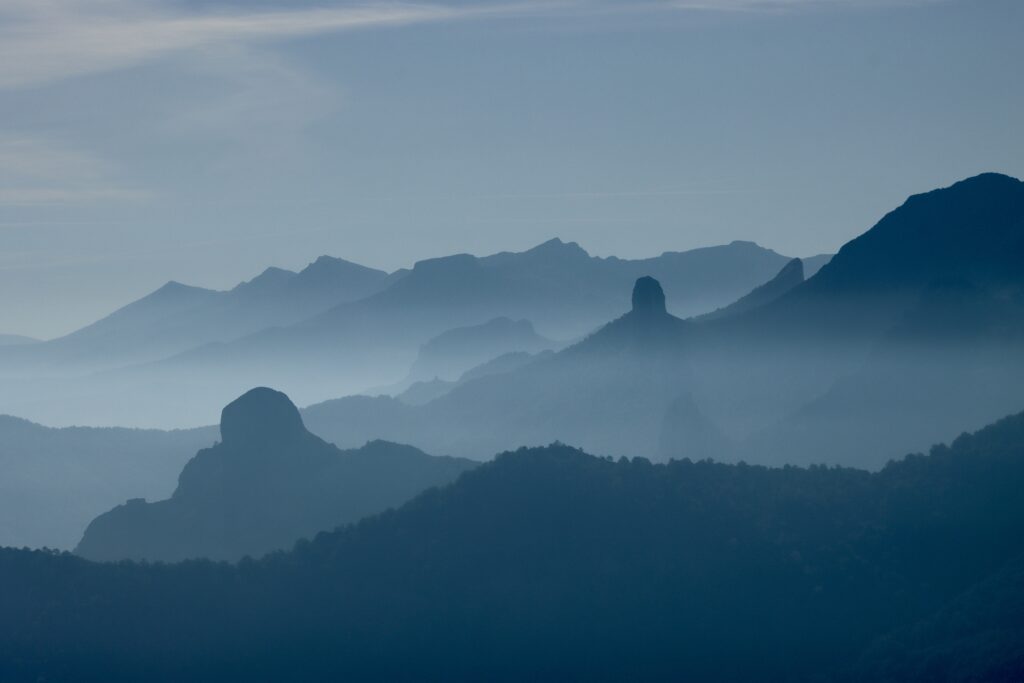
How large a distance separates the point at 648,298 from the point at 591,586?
10157cm

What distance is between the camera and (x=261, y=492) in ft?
412

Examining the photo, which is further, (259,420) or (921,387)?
(921,387)

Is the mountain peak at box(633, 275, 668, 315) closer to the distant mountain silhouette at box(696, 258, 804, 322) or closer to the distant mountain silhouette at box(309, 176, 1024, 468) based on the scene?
the distant mountain silhouette at box(309, 176, 1024, 468)

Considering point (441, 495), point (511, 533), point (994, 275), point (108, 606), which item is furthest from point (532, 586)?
point (994, 275)

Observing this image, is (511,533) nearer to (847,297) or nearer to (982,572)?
(982,572)

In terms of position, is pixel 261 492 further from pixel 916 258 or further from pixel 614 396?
pixel 916 258

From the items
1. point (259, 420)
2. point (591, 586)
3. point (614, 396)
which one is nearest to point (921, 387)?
point (259, 420)

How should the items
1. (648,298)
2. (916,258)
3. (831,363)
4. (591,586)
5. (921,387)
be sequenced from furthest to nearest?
1. (648,298)
2. (916,258)
3. (831,363)
4. (921,387)
5. (591,586)


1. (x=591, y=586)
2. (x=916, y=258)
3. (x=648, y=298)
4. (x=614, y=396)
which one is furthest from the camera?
(x=648, y=298)

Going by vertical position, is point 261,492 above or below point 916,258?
below

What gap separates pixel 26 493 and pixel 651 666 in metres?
130

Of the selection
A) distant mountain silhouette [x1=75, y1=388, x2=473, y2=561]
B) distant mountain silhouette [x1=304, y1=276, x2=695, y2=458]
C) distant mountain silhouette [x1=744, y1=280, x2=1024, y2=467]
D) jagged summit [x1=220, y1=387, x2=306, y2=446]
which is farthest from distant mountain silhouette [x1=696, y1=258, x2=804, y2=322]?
distant mountain silhouette [x1=75, y1=388, x2=473, y2=561]

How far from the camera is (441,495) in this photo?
3617 inches

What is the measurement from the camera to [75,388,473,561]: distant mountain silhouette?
120 metres
